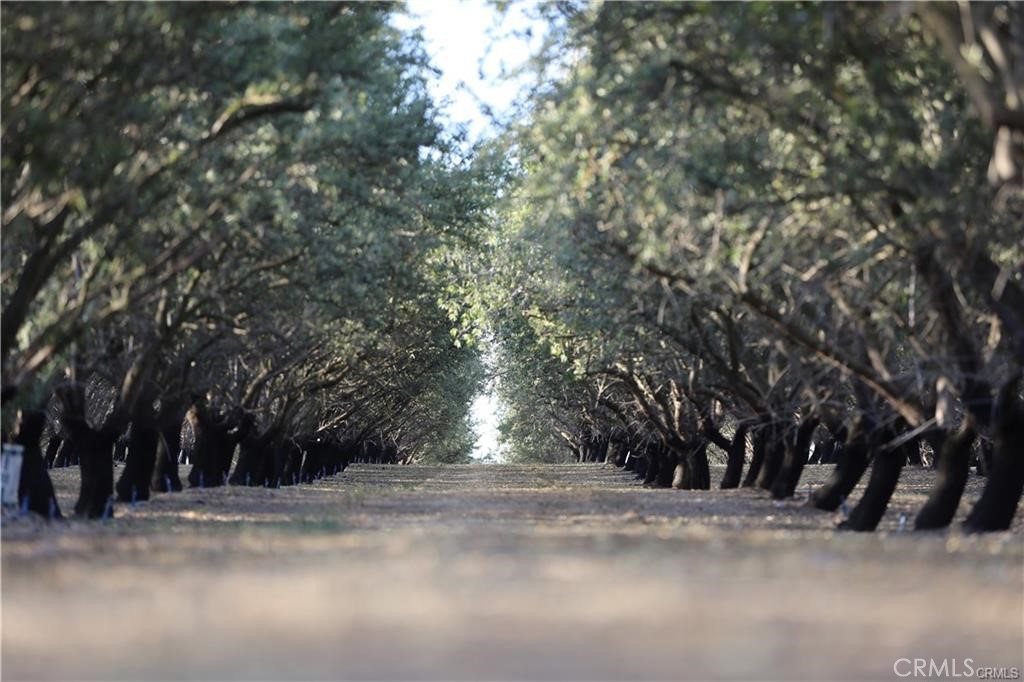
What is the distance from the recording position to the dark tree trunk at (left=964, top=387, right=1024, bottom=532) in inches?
909

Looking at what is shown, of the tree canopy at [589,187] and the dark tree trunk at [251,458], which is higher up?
the tree canopy at [589,187]

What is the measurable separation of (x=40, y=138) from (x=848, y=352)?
1393cm

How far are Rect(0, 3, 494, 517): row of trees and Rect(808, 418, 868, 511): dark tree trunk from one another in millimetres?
8614

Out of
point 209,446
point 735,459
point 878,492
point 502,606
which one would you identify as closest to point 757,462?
point 735,459

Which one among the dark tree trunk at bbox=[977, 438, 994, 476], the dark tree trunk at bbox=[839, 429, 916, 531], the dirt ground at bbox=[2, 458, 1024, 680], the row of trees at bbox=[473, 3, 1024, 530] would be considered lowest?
the dirt ground at bbox=[2, 458, 1024, 680]

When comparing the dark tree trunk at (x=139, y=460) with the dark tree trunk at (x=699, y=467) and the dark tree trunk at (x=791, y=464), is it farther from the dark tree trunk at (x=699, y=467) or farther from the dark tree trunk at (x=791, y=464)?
the dark tree trunk at (x=699, y=467)

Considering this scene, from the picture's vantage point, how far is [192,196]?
72.3 ft

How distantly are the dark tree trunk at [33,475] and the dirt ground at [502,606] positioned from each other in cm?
697

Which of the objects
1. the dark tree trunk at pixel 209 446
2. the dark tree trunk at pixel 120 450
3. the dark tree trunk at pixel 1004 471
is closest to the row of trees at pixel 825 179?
the dark tree trunk at pixel 1004 471

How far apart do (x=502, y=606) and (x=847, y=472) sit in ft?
77.5

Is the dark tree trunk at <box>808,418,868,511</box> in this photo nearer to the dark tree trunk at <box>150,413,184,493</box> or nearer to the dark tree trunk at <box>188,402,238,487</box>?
the dark tree trunk at <box>150,413,184,493</box>

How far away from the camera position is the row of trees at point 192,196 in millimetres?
19047

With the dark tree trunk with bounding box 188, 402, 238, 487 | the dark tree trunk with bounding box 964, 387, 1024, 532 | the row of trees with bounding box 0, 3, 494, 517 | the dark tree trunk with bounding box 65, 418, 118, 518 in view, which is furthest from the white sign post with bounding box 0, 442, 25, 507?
the dark tree trunk with bounding box 188, 402, 238, 487

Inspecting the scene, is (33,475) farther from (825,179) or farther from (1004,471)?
(1004,471)
